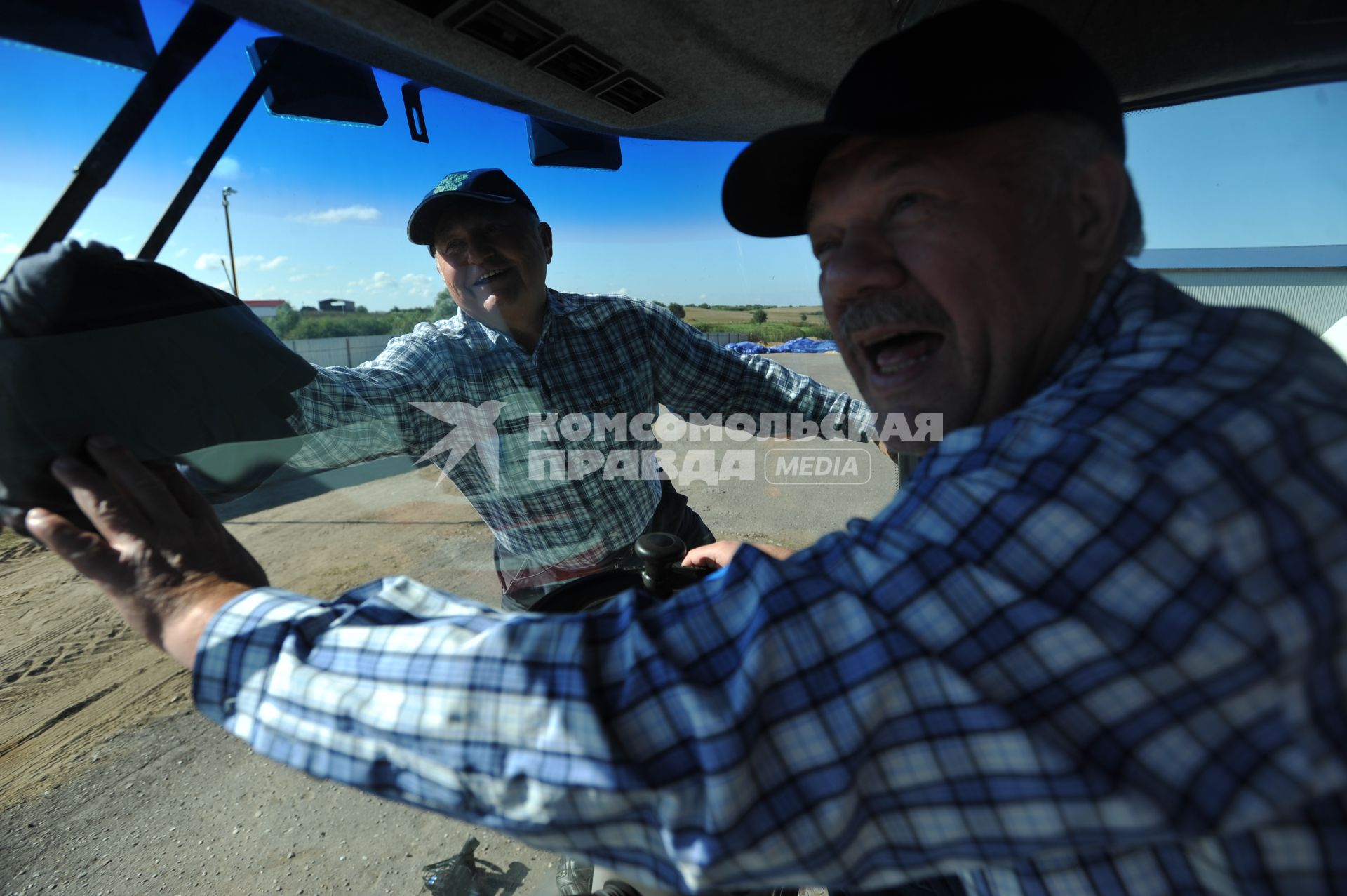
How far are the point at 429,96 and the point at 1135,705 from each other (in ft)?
4.21

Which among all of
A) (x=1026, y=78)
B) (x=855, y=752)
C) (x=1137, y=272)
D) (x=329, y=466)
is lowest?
(x=855, y=752)

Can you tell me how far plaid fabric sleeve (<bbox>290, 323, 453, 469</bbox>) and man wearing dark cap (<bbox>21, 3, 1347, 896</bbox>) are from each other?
17.3 inches

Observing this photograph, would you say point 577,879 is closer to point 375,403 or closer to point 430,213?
point 375,403

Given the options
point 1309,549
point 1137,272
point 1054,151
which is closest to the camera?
point 1309,549

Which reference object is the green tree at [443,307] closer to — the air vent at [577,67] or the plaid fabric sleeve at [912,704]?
the air vent at [577,67]

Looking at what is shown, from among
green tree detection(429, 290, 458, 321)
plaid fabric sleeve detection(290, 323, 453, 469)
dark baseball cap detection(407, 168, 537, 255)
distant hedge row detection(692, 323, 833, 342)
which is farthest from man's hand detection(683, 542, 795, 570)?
dark baseball cap detection(407, 168, 537, 255)

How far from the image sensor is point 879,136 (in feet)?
3.55

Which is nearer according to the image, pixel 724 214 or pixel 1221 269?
pixel 1221 269

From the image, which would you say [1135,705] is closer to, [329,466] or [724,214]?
[724,214]

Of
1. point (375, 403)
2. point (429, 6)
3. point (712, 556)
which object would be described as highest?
point (429, 6)

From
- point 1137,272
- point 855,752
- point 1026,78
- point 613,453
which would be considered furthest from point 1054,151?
point 613,453

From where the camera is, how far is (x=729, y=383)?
2.20 meters

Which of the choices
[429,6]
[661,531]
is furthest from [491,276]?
[661,531]

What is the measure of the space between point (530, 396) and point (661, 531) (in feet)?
2.18
